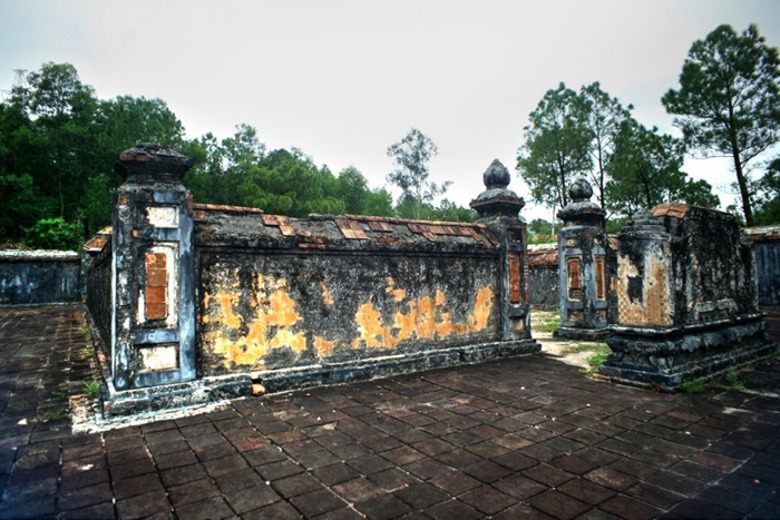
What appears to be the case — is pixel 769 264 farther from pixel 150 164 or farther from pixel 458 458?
pixel 150 164

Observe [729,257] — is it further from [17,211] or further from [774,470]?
[17,211]

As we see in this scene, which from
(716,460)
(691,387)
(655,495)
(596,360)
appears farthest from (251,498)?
(596,360)

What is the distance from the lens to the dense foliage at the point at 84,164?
2420 centimetres

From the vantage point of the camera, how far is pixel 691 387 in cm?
484

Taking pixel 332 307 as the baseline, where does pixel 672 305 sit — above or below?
below

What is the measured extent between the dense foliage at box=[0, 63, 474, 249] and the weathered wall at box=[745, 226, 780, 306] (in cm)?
2602

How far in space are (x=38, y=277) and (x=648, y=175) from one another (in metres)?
29.1

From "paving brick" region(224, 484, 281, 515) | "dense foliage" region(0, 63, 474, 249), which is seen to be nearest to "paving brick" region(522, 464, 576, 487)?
"paving brick" region(224, 484, 281, 515)

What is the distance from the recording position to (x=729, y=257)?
6398 mm

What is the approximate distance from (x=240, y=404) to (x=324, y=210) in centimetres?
2957

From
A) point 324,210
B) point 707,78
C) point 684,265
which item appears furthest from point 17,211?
point 707,78

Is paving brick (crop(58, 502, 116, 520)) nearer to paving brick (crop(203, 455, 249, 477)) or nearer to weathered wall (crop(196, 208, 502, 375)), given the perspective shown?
paving brick (crop(203, 455, 249, 477))

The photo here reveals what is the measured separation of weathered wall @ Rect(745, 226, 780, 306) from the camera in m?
13.0

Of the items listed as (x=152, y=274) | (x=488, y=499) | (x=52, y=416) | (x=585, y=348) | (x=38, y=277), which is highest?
(x=38, y=277)
